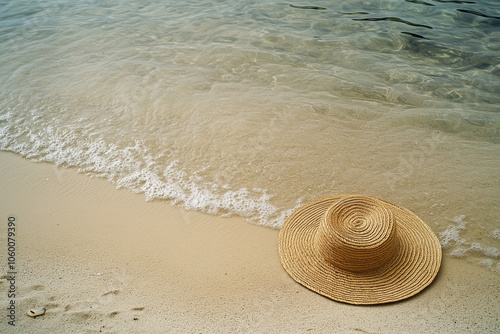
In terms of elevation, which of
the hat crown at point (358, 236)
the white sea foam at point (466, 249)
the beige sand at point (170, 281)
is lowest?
the white sea foam at point (466, 249)

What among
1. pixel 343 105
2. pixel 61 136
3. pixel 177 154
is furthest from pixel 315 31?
pixel 61 136

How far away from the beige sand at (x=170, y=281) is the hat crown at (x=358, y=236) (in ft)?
1.00

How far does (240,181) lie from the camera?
3.96 meters

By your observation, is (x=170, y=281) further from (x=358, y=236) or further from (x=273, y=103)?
(x=273, y=103)

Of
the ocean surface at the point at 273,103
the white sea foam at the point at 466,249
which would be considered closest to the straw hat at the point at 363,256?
the white sea foam at the point at 466,249

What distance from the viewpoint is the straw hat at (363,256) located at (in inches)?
104

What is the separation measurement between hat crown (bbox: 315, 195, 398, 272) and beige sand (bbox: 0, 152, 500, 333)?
1.00 feet

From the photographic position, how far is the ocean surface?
382cm

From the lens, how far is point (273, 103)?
518cm

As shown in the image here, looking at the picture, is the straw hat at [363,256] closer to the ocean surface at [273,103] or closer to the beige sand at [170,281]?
the beige sand at [170,281]

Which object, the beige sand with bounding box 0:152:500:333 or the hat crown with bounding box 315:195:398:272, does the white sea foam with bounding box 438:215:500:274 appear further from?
the hat crown with bounding box 315:195:398:272

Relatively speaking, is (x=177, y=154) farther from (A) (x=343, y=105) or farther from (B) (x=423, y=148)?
(B) (x=423, y=148)

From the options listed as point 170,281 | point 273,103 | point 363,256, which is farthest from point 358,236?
point 273,103

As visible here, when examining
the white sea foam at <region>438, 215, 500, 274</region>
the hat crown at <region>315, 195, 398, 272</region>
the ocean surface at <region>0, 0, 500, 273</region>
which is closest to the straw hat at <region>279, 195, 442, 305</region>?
the hat crown at <region>315, 195, 398, 272</region>
